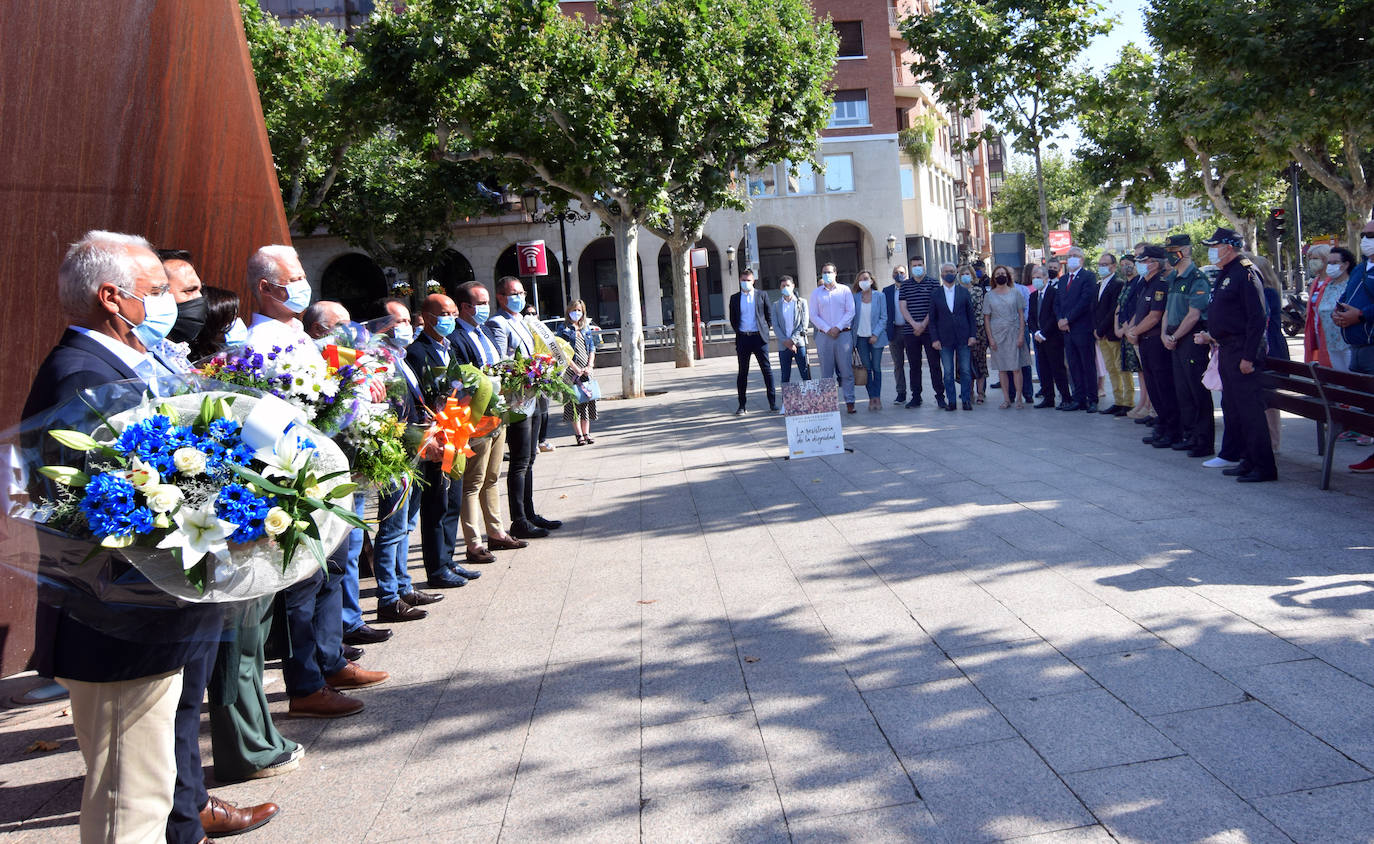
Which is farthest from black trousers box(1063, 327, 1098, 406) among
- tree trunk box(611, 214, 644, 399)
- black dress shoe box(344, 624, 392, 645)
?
black dress shoe box(344, 624, 392, 645)

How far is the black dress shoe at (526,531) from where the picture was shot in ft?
29.3

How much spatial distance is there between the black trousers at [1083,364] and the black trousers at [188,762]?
12.7 metres

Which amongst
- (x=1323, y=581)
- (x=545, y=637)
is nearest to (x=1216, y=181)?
(x=1323, y=581)

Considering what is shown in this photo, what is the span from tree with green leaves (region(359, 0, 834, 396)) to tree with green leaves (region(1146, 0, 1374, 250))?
7.65 metres

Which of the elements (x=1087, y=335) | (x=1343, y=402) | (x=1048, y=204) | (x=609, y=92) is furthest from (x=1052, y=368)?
(x=1048, y=204)

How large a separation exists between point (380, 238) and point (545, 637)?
114ft

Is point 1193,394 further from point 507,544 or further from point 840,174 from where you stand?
point 840,174

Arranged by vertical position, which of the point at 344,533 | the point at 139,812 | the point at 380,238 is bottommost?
the point at 139,812

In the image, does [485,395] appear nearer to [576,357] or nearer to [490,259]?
[576,357]

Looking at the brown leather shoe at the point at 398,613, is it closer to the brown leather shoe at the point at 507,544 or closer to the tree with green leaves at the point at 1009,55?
the brown leather shoe at the point at 507,544

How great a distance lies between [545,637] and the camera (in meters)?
6.09

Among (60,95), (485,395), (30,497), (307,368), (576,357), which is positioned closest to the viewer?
(30,497)

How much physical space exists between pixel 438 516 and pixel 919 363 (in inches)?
421

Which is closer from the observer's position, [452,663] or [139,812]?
[139,812]
